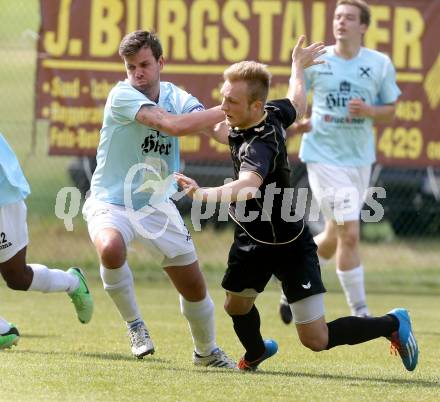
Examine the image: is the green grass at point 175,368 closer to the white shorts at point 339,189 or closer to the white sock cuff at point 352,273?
the white sock cuff at point 352,273

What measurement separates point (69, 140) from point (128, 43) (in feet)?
16.8

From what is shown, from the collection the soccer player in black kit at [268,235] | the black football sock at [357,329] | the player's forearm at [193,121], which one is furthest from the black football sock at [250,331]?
the player's forearm at [193,121]

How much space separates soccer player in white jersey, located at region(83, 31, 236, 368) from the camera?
6.18 m

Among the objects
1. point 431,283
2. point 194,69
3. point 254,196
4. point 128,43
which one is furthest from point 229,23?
point 254,196

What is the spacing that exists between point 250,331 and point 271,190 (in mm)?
836

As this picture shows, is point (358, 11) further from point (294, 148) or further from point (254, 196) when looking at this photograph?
point (254, 196)

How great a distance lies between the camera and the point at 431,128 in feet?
38.1

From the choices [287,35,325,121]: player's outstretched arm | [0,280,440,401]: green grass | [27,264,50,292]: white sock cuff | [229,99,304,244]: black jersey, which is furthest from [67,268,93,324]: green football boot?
[287,35,325,121]: player's outstretched arm

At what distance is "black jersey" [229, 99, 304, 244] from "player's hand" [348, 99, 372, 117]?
9.57 ft

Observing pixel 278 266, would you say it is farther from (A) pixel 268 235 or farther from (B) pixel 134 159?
(B) pixel 134 159

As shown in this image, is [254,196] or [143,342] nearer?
[254,196]

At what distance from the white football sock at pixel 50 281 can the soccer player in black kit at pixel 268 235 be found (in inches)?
60.0

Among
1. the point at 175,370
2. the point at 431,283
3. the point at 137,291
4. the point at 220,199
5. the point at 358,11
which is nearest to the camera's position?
the point at 220,199

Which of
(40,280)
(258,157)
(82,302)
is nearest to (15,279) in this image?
(40,280)
